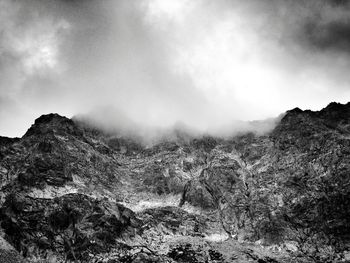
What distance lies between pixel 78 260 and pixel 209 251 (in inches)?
1798

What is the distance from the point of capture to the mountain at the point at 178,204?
5394 inches

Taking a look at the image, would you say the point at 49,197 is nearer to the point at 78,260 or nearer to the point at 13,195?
the point at 13,195

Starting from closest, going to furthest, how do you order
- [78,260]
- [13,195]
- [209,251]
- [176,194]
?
1. [78,260]
2. [209,251]
3. [13,195]
4. [176,194]

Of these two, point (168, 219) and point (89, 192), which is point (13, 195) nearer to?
point (89, 192)

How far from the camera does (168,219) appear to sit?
160500 mm

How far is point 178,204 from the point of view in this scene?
173 metres

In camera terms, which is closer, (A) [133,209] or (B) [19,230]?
(B) [19,230]

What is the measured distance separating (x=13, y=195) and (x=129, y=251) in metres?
51.1

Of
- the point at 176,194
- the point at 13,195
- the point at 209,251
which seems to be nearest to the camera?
the point at 209,251

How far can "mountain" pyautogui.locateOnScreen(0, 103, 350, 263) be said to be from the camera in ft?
449

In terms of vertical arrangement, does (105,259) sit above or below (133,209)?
below

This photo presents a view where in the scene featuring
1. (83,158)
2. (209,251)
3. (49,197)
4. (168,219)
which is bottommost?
(209,251)

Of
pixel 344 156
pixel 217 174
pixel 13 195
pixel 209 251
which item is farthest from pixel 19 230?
pixel 344 156

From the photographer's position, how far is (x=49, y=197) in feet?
502
